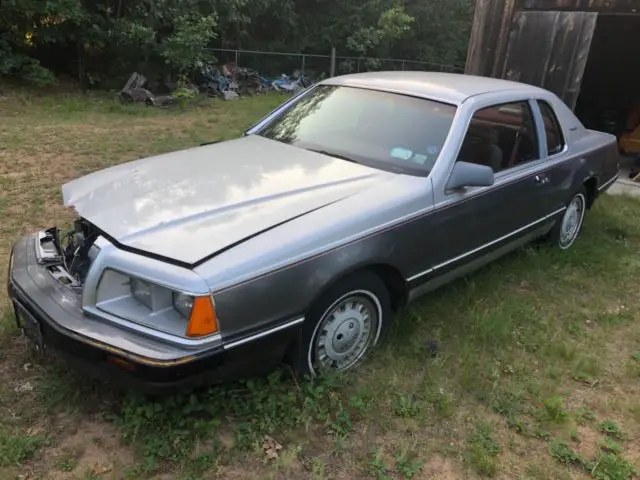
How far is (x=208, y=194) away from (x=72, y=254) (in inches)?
33.7

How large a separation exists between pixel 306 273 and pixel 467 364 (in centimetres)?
132

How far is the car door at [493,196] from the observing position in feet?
11.4

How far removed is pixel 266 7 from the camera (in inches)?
617

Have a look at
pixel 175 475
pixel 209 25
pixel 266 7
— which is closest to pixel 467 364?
pixel 175 475

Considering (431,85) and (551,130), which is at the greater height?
(431,85)

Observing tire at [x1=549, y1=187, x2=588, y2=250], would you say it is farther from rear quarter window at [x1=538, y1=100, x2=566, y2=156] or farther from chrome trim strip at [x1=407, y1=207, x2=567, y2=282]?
rear quarter window at [x1=538, y1=100, x2=566, y2=156]

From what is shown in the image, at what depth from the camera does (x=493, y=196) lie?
381 cm

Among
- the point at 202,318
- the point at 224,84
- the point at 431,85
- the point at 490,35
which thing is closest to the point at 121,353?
the point at 202,318

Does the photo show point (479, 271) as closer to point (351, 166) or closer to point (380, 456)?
point (351, 166)

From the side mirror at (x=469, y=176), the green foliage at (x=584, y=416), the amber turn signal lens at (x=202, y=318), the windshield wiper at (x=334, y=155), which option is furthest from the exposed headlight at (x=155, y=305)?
the green foliage at (x=584, y=416)

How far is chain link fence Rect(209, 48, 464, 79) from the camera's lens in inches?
617

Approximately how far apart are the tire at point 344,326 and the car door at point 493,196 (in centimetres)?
31

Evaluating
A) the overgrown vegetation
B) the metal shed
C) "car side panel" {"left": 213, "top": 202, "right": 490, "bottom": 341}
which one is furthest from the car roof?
the overgrown vegetation

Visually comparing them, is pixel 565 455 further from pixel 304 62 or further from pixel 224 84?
pixel 304 62
